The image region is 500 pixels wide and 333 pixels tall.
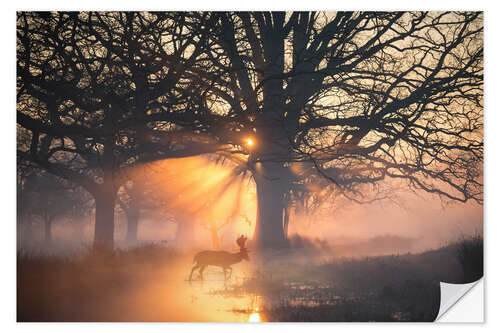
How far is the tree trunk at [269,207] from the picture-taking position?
6.56 m

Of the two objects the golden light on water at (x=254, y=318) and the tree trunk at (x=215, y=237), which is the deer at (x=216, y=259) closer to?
the tree trunk at (x=215, y=237)

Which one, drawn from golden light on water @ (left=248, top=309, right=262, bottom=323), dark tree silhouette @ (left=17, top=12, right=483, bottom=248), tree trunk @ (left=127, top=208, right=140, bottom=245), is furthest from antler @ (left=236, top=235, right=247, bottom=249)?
tree trunk @ (left=127, top=208, right=140, bottom=245)

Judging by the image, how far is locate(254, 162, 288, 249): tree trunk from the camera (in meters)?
6.56

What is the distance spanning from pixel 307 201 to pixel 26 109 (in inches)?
176

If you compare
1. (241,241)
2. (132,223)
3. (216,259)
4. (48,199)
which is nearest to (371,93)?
(241,241)

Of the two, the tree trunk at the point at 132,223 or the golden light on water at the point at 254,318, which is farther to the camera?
the tree trunk at the point at 132,223

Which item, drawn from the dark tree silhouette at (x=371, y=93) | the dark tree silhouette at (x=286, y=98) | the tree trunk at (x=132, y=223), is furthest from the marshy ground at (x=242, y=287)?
the dark tree silhouette at (x=371, y=93)

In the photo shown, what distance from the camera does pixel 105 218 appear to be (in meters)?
6.45

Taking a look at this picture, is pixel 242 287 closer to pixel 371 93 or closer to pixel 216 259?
pixel 216 259

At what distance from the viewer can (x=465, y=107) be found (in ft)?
21.1

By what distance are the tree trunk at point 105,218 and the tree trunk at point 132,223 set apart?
23cm

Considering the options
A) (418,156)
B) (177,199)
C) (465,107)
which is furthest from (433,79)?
(177,199)

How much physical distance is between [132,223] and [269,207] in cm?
224
